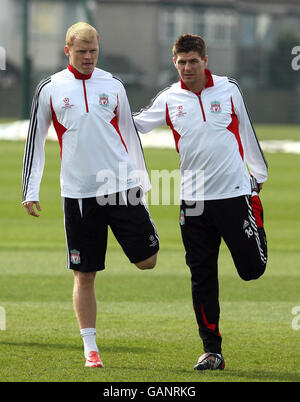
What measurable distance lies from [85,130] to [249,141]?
3.80ft

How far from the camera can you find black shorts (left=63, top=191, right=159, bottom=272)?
6.39 metres

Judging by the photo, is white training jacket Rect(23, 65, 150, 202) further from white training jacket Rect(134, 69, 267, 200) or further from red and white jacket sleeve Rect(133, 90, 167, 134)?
white training jacket Rect(134, 69, 267, 200)

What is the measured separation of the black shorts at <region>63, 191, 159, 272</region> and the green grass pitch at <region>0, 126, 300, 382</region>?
28.1 inches

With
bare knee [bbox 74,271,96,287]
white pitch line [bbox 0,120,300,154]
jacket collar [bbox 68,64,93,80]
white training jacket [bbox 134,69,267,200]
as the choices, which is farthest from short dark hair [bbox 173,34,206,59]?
white pitch line [bbox 0,120,300,154]

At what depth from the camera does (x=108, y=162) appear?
636 cm

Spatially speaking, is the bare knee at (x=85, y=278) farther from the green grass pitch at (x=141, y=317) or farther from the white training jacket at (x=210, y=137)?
the white training jacket at (x=210, y=137)

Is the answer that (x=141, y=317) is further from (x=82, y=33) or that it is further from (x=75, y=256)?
(x=82, y=33)

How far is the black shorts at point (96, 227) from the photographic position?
251 inches

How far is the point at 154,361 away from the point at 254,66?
65682 mm

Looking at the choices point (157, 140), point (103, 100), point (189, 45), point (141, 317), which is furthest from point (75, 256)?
point (157, 140)

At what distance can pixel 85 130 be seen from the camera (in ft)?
20.6

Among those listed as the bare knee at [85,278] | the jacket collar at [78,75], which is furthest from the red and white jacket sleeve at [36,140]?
the bare knee at [85,278]

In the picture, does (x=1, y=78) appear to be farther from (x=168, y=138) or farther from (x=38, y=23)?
(x=168, y=138)

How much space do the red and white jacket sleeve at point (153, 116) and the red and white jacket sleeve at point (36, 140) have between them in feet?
2.14
